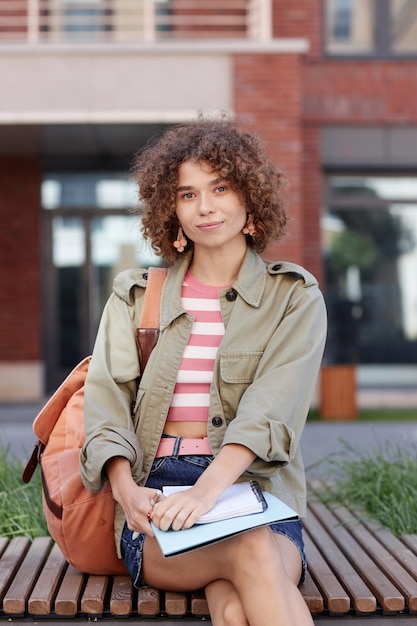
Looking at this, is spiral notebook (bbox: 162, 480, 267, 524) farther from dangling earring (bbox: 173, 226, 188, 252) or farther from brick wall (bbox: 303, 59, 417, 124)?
brick wall (bbox: 303, 59, 417, 124)

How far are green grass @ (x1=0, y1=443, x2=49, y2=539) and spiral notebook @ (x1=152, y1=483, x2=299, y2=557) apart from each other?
4.87 feet

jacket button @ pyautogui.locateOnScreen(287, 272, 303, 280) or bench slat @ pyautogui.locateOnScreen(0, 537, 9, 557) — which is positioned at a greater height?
jacket button @ pyautogui.locateOnScreen(287, 272, 303, 280)

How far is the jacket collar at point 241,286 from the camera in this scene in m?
2.87

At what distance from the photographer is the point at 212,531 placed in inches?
93.0

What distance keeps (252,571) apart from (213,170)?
4.04 feet

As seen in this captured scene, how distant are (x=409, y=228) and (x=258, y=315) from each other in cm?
902

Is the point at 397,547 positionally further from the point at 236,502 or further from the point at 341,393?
the point at 341,393

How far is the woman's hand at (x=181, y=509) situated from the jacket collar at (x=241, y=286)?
0.64m

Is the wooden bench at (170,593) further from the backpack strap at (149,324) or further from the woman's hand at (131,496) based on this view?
the backpack strap at (149,324)

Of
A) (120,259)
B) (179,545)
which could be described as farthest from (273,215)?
(120,259)

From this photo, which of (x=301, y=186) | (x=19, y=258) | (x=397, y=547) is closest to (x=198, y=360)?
(x=397, y=547)

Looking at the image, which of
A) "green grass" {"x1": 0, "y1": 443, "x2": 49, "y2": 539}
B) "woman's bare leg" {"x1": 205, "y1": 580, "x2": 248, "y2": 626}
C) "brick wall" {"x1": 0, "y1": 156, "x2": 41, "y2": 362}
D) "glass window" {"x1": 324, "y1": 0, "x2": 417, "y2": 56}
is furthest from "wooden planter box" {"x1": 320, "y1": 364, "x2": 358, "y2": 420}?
"woman's bare leg" {"x1": 205, "y1": 580, "x2": 248, "y2": 626}

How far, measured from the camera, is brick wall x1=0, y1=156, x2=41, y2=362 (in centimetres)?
1146

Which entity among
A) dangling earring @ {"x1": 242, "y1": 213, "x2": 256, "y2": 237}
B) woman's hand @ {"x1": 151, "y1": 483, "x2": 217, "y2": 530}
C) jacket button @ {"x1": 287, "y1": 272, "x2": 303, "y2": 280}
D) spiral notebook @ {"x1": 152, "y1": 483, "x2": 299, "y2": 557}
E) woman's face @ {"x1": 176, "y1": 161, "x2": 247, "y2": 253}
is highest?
woman's face @ {"x1": 176, "y1": 161, "x2": 247, "y2": 253}
